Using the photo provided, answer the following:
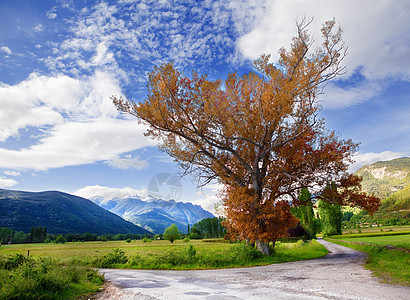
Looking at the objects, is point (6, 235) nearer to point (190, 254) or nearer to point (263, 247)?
point (190, 254)

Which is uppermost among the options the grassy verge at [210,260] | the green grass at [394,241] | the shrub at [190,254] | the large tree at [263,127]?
the large tree at [263,127]

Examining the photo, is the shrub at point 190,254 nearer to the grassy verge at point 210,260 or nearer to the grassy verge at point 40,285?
the grassy verge at point 210,260

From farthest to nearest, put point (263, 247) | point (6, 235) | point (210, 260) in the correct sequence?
1. point (6, 235)
2. point (263, 247)
3. point (210, 260)

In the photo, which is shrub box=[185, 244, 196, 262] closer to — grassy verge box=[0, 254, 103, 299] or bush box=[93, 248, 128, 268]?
bush box=[93, 248, 128, 268]

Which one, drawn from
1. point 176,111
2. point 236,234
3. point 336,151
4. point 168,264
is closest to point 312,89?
point 336,151

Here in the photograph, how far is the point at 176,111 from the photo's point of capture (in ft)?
60.6

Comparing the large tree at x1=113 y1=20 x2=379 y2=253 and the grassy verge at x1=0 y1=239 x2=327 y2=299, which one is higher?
the large tree at x1=113 y1=20 x2=379 y2=253

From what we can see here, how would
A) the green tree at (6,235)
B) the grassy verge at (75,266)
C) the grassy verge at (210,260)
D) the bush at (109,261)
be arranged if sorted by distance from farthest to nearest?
the green tree at (6,235)
the bush at (109,261)
the grassy verge at (210,260)
the grassy verge at (75,266)

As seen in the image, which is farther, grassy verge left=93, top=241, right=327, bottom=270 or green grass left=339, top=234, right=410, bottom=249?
green grass left=339, top=234, right=410, bottom=249

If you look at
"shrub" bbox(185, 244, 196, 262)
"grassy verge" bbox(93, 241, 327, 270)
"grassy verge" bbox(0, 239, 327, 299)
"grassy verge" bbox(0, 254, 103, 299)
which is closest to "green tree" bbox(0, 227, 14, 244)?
"grassy verge" bbox(0, 239, 327, 299)

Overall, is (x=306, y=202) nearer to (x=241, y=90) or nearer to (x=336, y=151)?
(x=336, y=151)

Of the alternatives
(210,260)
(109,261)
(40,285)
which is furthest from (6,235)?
(40,285)

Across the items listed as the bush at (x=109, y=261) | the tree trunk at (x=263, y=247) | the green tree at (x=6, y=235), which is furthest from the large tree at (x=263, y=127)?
the green tree at (x=6, y=235)

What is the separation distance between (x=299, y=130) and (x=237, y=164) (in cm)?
518
